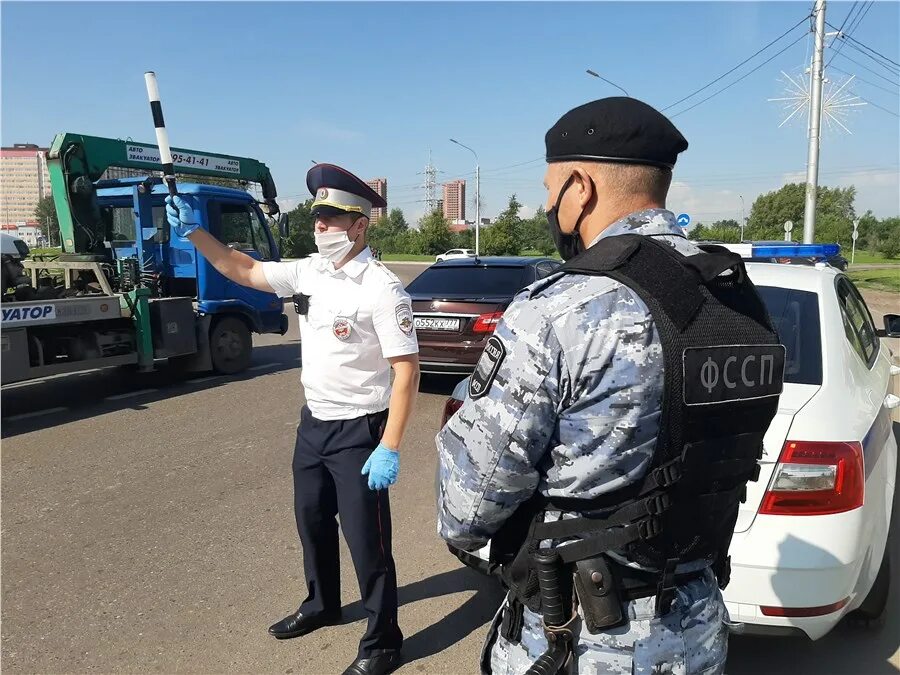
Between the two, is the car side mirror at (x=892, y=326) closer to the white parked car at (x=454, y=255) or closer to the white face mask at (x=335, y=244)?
the white face mask at (x=335, y=244)

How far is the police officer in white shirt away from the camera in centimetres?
275

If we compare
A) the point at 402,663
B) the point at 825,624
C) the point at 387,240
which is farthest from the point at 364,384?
the point at 387,240

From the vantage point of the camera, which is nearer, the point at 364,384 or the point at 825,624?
the point at 825,624

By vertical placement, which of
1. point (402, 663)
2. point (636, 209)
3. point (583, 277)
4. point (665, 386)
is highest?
point (636, 209)

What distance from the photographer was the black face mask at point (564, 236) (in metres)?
1.49

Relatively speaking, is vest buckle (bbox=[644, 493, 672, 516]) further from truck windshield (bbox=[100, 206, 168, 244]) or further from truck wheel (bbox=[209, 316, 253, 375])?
truck windshield (bbox=[100, 206, 168, 244])

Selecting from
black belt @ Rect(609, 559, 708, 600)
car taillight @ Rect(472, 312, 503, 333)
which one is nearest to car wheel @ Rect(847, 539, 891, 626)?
black belt @ Rect(609, 559, 708, 600)

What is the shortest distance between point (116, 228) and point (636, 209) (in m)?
9.47

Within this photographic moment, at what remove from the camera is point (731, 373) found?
136cm

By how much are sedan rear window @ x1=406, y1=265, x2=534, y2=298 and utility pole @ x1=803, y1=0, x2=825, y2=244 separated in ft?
41.5

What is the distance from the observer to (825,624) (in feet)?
8.22

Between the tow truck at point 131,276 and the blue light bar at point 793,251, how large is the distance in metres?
5.15

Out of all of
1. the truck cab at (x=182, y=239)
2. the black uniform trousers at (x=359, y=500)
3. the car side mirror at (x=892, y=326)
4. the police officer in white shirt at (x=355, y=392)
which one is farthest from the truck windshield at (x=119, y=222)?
the car side mirror at (x=892, y=326)

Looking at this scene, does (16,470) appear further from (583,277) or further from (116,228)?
(583,277)
